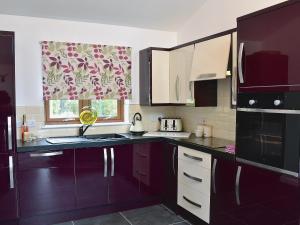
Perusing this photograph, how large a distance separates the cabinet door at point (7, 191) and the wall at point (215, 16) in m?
2.61

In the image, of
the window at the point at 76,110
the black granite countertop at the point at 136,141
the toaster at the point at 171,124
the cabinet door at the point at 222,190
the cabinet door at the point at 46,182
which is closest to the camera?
the cabinet door at the point at 222,190

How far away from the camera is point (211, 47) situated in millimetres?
2947

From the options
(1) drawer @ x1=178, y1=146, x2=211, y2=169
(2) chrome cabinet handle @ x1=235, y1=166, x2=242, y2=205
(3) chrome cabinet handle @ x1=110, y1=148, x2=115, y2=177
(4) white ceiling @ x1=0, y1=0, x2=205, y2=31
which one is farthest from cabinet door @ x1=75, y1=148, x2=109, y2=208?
(4) white ceiling @ x1=0, y1=0, x2=205, y2=31

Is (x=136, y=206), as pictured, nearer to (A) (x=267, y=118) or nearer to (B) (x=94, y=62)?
(B) (x=94, y=62)

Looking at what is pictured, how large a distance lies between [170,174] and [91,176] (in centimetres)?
89

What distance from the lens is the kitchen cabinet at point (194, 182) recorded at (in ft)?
8.85

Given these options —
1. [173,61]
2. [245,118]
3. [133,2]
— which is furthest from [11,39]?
[245,118]

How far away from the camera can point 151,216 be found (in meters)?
3.18

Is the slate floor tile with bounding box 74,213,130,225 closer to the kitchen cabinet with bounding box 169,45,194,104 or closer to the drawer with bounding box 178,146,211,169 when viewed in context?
the drawer with bounding box 178,146,211,169

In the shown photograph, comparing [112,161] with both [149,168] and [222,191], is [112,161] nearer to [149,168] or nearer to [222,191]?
[149,168]

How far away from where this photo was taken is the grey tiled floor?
3.02 m

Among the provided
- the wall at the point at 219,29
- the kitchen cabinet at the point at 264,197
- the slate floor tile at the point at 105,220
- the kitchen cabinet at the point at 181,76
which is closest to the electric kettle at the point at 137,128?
the kitchen cabinet at the point at 181,76

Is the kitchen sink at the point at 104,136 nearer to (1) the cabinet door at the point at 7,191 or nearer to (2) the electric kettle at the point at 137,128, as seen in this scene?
(2) the electric kettle at the point at 137,128

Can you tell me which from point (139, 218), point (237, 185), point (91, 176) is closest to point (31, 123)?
point (91, 176)
